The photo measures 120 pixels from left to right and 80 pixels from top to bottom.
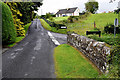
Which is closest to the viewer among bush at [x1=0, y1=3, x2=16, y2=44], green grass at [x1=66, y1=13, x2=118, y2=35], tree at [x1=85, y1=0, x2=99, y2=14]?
bush at [x1=0, y1=3, x2=16, y2=44]

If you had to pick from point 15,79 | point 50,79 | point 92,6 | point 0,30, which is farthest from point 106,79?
point 92,6

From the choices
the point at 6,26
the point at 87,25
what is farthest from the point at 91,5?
the point at 6,26

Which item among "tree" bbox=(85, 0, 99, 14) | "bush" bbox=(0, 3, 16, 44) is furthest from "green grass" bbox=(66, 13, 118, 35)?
"tree" bbox=(85, 0, 99, 14)

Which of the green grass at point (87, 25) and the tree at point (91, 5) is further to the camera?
the tree at point (91, 5)

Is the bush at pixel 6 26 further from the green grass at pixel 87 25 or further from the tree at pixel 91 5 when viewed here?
the tree at pixel 91 5

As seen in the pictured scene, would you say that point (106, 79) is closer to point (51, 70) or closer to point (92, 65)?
point (92, 65)

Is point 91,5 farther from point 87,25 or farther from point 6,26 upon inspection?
point 6,26

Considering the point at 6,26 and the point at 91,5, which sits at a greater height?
the point at 91,5

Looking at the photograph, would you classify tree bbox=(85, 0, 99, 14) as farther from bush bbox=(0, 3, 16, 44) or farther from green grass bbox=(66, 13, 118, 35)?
bush bbox=(0, 3, 16, 44)

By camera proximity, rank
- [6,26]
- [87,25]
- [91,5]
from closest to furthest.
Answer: [6,26], [87,25], [91,5]

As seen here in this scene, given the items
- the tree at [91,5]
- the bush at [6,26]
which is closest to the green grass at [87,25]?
the bush at [6,26]

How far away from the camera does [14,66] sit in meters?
8.19

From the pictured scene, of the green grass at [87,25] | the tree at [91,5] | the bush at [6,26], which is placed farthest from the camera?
the tree at [91,5]

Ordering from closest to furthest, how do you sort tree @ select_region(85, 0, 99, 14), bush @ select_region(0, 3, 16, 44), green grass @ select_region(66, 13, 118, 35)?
bush @ select_region(0, 3, 16, 44) → green grass @ select_region(66, 13, 118, 35) → tree @ select_region(85, 0, 99, 14)
